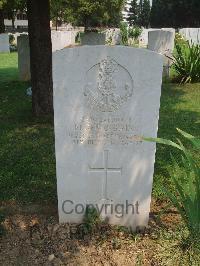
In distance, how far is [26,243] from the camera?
3.50m

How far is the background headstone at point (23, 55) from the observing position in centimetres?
1080

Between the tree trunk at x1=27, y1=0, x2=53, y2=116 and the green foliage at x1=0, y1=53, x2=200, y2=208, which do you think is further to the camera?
the tree trunk at x1=27, y1=0, x2=53, y2=116

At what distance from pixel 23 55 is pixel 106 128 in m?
8.29

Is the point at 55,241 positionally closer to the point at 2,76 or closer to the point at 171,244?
the point at 171,244

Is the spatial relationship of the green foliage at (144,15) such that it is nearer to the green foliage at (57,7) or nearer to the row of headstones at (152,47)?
the green foliage at (57,7)

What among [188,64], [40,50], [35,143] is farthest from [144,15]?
[35,143]

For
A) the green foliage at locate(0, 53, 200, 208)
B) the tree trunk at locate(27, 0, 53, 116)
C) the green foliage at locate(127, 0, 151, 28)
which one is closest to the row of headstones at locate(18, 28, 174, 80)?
the green foliage at locate(0, 53, 200, 208)

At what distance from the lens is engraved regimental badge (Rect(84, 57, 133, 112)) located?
3.19 meters

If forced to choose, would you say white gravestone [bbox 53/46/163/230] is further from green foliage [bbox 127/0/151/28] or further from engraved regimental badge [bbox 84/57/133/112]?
green foliage [bbox 127/0/151/28]

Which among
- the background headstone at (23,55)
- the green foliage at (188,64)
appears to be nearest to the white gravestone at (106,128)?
the green foliage at (188,64)

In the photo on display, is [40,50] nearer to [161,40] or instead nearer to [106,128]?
[106,128]

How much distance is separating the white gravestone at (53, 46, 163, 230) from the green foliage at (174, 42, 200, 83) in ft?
25.4

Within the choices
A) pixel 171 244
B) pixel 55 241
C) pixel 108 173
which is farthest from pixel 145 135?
pixel 55 241

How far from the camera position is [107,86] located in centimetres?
326
